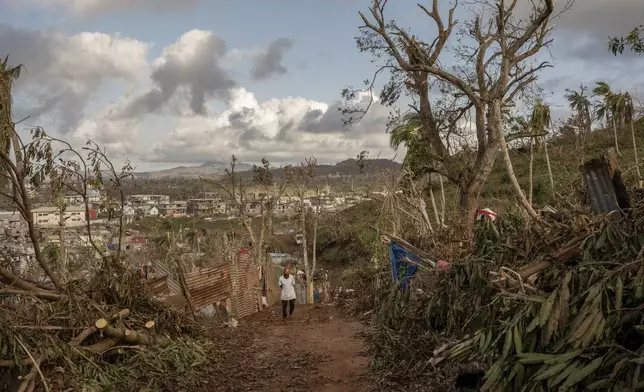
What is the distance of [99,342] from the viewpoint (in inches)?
282

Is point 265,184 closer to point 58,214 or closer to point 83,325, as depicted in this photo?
point 58,214

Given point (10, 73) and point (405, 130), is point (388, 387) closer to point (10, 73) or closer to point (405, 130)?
Result: point (10, 73)

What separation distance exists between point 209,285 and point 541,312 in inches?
298

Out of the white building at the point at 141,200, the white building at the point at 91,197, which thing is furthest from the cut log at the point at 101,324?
the white building at the point at 141,200

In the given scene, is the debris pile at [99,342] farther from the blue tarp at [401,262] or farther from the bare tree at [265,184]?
the bare tree at [265,184]

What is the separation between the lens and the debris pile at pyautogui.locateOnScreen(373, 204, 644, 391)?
3801mm

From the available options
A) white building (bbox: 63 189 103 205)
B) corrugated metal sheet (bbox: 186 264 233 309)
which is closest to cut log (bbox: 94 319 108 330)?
white building (bbox: 63 189 103 205)

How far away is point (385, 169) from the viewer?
15305 millimetres

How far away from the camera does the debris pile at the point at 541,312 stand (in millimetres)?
3801

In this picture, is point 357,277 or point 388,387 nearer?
point 388,387

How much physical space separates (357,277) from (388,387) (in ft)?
→ 26.4

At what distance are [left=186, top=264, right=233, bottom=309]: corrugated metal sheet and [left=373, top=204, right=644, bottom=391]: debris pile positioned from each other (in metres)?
4.22

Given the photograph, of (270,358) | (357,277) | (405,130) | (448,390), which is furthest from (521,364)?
(405,130)

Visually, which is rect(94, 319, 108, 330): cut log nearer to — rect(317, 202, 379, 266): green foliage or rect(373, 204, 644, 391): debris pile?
rect(373, 204, 644, 391): debris pile
